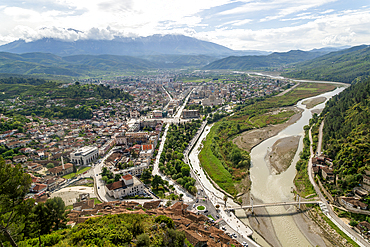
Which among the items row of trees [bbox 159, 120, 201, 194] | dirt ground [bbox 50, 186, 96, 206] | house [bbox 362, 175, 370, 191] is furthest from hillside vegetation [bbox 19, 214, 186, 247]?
house [bbox 362, 175, 370, 191]

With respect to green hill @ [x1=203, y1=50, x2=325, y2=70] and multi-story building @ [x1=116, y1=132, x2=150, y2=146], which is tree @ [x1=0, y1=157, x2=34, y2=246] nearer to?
multi-story building @ [x1=116, y1=132, x2=150, y2=146]

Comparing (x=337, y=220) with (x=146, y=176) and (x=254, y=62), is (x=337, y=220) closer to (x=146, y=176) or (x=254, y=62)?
(x=146, y=176)

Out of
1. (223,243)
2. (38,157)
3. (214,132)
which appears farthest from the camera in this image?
(214,132)

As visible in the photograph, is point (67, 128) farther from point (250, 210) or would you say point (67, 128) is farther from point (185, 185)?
point (250, 210)

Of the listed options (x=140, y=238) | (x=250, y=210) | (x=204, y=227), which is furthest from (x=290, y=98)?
(x=140, y=238)

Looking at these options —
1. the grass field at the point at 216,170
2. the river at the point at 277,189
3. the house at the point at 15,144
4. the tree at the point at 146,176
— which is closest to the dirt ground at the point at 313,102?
the river at the point at 277,189

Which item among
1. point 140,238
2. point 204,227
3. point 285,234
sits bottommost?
point 285,234
